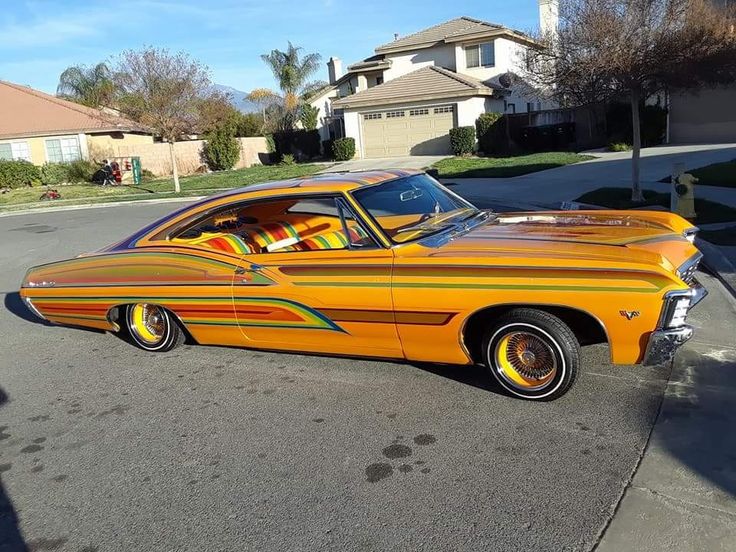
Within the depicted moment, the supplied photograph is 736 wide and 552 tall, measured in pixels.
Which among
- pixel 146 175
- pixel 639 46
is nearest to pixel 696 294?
pixel 639 46

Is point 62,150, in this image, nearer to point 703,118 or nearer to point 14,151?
point 14,151

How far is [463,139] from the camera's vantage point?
30.4 metres

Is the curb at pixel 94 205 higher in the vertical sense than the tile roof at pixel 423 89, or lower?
lower

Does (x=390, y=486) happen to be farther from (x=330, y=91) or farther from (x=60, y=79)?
(x=60, y=79)

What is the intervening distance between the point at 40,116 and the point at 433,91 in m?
20.8

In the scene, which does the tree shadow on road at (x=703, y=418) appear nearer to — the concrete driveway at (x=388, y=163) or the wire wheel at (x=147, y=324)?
the wire wheel at (x=147, y=324)

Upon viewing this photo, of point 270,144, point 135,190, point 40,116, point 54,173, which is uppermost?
point 40,116

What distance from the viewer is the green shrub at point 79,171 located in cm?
3189

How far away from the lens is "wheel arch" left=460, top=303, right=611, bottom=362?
3973 mm

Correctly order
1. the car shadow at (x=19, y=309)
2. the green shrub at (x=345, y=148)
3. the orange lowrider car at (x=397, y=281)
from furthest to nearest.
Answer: the green shrub at (x=345, y=148) → the car shadow at (x=19, y=309) → the orange lowrider car at (x=397, y=281)

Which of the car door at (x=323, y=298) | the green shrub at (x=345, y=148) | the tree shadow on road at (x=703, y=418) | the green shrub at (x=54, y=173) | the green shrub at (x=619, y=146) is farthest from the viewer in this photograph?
the green shrub at (x=345, y=148)

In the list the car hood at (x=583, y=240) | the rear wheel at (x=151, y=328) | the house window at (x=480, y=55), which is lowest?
the rear wheel at (x=151, y=328)

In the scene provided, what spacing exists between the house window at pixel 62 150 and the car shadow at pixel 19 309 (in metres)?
26.9

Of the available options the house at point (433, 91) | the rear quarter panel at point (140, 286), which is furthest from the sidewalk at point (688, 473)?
the house at point (433, 91)
